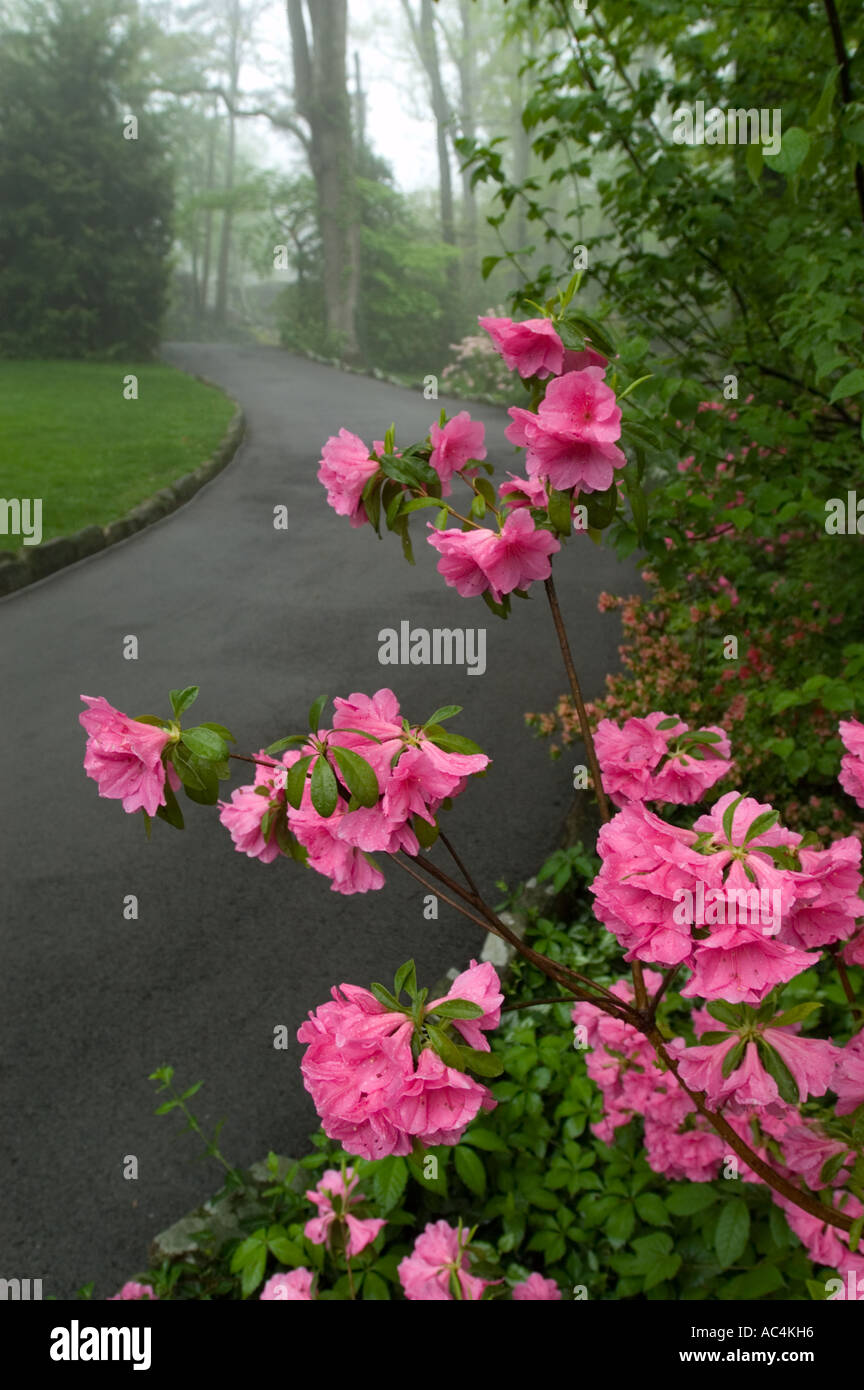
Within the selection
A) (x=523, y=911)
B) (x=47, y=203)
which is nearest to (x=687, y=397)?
(x=523, y=911)

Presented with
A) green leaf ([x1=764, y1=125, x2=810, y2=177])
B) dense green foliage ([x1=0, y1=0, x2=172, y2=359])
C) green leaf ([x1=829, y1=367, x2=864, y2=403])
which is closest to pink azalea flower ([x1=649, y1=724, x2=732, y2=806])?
green leaf ([x1=829, y1=367, x2=864, y2=403])

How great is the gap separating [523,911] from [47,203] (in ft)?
14.7

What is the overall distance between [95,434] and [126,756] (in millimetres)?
4649

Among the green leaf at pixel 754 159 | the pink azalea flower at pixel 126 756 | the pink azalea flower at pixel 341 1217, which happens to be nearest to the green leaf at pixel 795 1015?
the pink azalea flower at pixel 126 756

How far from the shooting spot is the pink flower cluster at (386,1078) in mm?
662

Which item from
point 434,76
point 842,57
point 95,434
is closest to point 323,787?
point 842,57

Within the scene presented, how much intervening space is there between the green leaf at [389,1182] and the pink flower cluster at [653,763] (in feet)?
3.15

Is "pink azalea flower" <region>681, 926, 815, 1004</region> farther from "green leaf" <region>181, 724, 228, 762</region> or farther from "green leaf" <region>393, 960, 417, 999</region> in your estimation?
"green leaf" <region>181, 724, 228, 762</region>

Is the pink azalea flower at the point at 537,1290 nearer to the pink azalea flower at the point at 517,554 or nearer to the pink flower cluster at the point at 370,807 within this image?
the pink flower cluster at the point at 370,807

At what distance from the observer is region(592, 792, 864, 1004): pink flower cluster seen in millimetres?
611

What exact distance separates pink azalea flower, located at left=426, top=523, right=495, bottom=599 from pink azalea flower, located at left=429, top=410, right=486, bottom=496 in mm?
190

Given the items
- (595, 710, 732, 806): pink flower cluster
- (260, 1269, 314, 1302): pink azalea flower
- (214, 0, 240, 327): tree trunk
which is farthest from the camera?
(214, 0, 240, 327): tree trunk

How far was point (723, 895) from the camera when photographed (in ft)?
2.03

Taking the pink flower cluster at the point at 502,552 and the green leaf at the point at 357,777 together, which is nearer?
the green leaf at the point at 357,777
